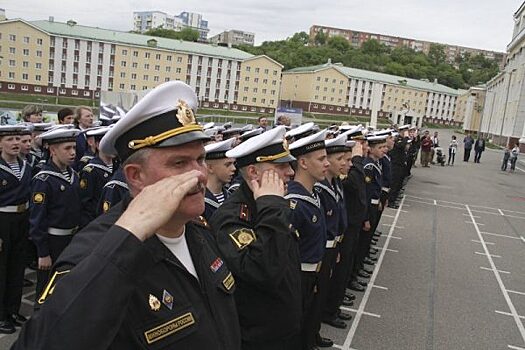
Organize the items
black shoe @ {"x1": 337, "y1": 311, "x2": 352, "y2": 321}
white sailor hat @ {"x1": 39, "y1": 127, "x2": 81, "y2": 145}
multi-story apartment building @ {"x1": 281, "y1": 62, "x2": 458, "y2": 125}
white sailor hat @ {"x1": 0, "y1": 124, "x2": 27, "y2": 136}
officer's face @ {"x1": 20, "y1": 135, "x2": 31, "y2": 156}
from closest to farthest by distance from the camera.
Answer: white sailor hat @ {"x1": 39, "y1": 127, "x2": 81, "y2": 145}, white sailor hat @ {"x1": 0, "y1": 124, "x2": 27, "y2": 136}, officer's face @ {"x1": 20, "y1": 135, "x2": 31, "y2": 156}, black shoe @ {"x1": 337, "y1": 311, "x2": 352, "y2": 321}, multi-story apartment building @ {"x1": 281, "y1": 62, "x2": 458, "y2": 125}

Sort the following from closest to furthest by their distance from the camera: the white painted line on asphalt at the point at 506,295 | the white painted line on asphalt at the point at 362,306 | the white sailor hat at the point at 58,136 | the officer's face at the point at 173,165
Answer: the officer's face at the point at 173,165, the white sailor hat at the point at 58,136, the white painted line on asphalt at the point at 362,306, the white painted line on asphalt at the point at 506,295

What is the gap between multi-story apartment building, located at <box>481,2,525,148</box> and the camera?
51938mm

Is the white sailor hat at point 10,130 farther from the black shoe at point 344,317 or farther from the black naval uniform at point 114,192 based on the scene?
the black shoe at point 344,317

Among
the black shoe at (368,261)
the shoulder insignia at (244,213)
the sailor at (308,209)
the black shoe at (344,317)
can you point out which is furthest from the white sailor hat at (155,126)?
the black shoe at (368,261)

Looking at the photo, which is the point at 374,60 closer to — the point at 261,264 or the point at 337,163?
the point at 337,163

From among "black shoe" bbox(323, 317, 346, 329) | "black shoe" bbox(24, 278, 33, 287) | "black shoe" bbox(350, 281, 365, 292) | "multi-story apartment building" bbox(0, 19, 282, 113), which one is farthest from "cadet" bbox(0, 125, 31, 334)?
"multi-story apartment building" bbox(0, 19, 282, 113)

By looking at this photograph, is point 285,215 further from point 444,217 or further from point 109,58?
point 109,58

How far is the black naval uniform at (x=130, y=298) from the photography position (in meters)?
1.32

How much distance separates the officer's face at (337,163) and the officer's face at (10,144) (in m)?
3.46

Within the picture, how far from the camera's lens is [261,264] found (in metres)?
2.72

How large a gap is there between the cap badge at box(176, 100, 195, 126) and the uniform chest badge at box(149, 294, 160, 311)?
67cm

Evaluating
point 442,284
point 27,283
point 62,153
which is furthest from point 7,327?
point 442,284

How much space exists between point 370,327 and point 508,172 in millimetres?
27029

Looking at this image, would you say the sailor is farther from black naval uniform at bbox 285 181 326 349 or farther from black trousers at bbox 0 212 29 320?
black trousers at bbox 0 212 29 320
